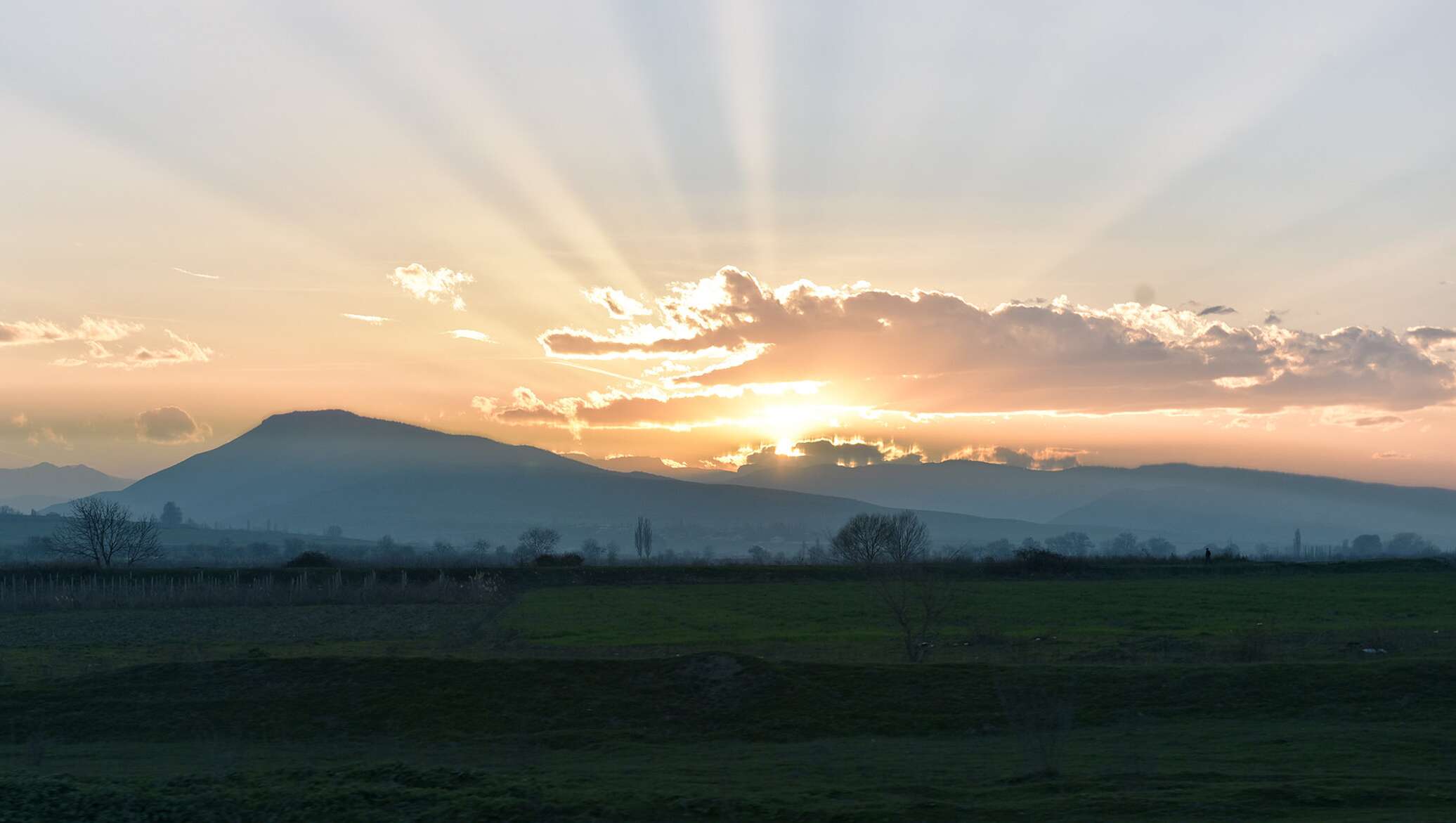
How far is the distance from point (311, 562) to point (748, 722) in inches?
3201

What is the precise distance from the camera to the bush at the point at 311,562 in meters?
98.7

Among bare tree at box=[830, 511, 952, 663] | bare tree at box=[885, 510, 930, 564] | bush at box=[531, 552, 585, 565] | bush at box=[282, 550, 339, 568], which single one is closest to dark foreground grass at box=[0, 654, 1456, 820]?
bare tree at box=[830, 511, 952, 663]

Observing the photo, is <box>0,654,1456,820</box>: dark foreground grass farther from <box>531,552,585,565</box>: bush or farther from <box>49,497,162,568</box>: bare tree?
<box>49,497,162,568</box>: bare tree

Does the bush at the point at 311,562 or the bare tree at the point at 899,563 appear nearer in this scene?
the bare tree at the point at 899,563

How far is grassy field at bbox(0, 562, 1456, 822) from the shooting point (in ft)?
70.0

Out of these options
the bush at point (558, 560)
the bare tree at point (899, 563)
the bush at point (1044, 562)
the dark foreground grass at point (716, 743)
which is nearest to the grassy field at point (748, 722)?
the dark foreground grass at point (716, 743)

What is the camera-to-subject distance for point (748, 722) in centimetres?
3178

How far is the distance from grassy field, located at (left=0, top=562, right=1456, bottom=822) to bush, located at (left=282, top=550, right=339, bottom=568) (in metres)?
40.4

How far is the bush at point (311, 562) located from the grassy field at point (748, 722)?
40412 millimetres

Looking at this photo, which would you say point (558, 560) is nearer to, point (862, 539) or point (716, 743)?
point (862, 539)

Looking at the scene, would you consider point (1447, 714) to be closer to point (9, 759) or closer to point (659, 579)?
point (9, 759)

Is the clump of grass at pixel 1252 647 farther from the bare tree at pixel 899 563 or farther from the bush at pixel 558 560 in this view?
the bush at pixel 558 560

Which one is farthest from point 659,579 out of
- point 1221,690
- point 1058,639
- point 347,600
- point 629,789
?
point 629,789

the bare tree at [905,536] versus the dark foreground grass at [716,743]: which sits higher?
the bare tree at [905,536]
